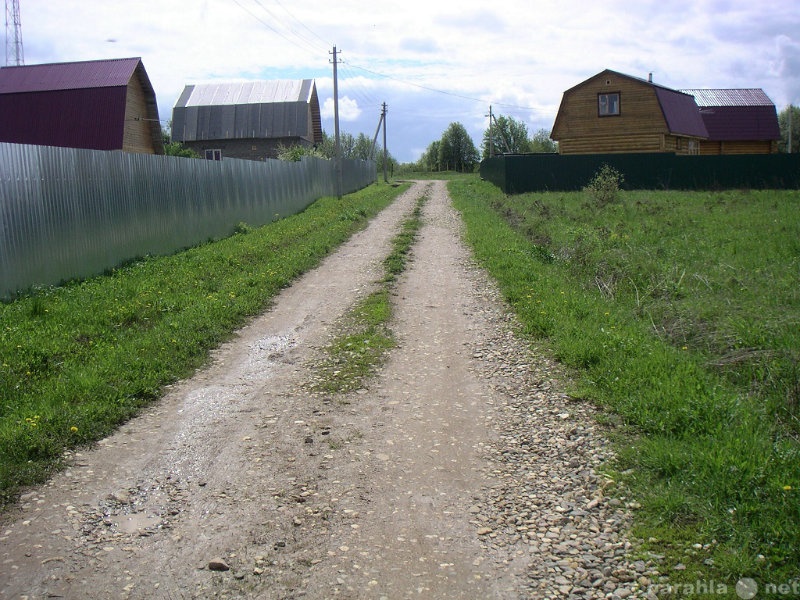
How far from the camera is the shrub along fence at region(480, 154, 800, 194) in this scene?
99.4 ft

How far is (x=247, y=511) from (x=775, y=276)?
8.83m

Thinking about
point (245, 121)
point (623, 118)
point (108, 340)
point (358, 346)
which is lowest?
point (358, 346)

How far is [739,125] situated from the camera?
144 feet

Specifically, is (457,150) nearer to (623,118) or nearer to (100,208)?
(623,118)

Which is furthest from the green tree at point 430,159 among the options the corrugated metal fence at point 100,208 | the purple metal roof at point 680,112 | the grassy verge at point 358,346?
the grassy verge at point 358,346

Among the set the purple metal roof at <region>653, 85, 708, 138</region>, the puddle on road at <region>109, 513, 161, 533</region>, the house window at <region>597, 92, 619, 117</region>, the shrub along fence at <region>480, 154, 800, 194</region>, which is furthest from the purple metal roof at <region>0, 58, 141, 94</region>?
the puddle on road at <region>109, 513, 161, 533</region>

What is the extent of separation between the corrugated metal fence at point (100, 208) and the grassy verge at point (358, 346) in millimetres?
4706

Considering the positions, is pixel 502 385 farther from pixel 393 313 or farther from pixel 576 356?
pixel 393 313

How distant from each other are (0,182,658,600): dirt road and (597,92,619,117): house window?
32919mm

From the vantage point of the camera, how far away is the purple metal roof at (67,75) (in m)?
28.4

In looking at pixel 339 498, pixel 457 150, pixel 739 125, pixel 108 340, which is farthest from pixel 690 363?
pixel 457 150

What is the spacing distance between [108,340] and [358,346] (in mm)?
2726

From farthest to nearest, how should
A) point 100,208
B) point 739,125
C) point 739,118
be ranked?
point 739,118, point 739,125, point 100,208

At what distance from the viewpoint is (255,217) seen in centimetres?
2033
